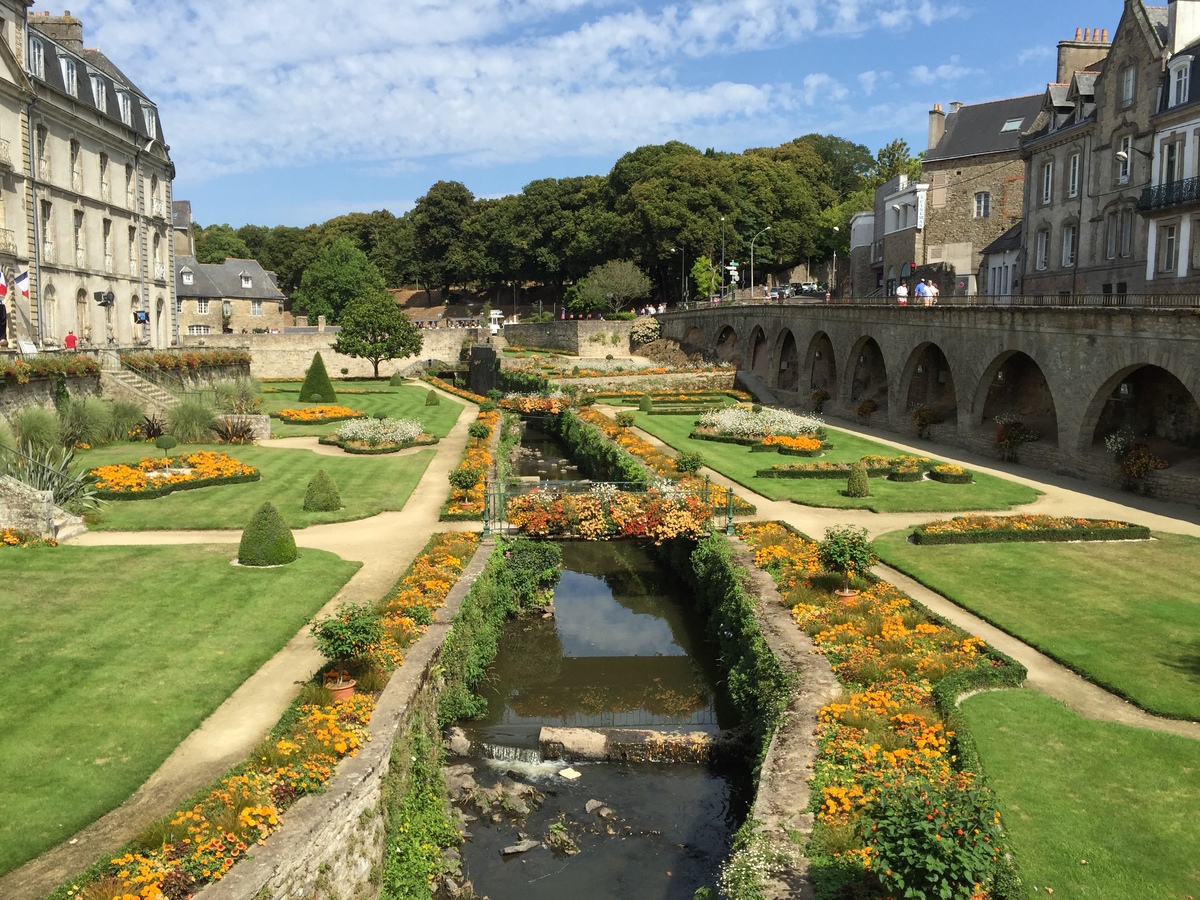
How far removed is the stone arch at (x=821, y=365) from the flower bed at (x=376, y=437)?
24.2m

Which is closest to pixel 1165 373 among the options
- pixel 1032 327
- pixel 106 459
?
pixel 1032 327

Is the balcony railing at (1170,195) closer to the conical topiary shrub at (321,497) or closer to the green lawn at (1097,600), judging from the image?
the green lawn at (1097,600)

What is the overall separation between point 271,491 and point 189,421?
1071cm

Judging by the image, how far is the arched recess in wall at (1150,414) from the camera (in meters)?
30.2

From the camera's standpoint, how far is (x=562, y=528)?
23.4 m

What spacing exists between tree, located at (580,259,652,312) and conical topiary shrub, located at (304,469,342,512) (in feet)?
206

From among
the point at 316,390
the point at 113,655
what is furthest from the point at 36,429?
the point at 316,390

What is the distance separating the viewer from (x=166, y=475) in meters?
29.4

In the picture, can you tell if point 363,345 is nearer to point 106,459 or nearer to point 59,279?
point 59,279

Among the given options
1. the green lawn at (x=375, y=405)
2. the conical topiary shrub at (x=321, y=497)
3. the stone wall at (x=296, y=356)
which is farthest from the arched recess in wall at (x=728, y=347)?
the conical topiary shrub at (x=321, y=497)

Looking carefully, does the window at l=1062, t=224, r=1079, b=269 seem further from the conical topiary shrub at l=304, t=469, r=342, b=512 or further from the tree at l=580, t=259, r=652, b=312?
the tree at l=580, t=259, r=652, b=312

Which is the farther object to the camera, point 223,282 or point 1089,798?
point 223,282

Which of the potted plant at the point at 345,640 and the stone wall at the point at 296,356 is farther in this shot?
the stone wall at the point at 296,356

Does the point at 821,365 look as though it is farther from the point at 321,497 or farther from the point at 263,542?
the point at 263,542
